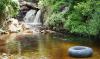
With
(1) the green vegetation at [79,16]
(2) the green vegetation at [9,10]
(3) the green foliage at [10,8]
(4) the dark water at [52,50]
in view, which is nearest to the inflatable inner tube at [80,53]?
(4) the dark water at [52,50]

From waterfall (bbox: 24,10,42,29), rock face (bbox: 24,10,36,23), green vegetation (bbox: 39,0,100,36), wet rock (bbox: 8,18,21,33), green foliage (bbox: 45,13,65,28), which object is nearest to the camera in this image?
green vegetation (bbox: 39,0,100,36)

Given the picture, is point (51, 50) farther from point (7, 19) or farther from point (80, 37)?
point (7, 19)

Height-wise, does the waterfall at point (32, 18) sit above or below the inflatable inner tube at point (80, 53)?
→ above

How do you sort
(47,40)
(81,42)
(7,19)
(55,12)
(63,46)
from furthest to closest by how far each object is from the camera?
(7,19), (55,12), (47,40), (81,42), (63,46)

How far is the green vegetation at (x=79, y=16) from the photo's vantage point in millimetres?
18141

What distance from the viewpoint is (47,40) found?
834 inches

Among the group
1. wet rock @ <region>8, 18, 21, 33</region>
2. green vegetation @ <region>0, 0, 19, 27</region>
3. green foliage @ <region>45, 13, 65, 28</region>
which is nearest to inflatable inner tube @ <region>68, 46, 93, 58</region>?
green foliage @ <region>45, 13, 65, 28</region>

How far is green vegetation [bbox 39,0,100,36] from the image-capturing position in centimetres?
1814

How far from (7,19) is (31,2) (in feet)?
36.2

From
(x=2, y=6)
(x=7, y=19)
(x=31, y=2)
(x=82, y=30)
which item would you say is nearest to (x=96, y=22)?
(x=82, y=30)

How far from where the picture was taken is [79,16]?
2075cm

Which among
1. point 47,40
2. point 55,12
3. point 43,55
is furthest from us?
point 55,12

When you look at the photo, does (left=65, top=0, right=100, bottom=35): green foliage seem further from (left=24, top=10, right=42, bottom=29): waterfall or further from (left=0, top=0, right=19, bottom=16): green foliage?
(left=24, top=10, right=42, bottom=29): waterfall

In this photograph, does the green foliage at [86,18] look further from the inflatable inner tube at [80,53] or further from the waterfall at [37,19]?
the waterfall at [37,19]
